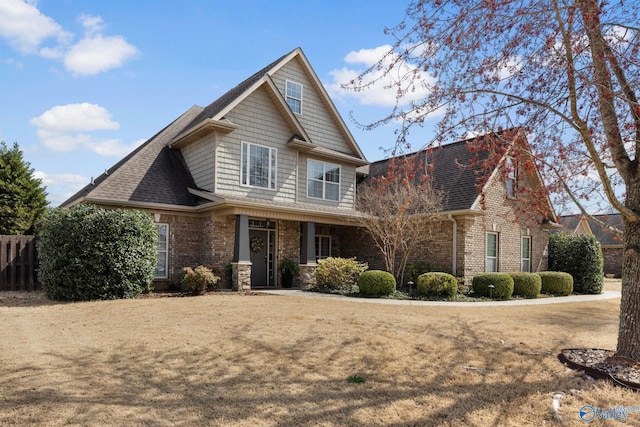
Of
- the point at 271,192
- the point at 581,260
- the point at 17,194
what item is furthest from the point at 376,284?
the point at 17,194

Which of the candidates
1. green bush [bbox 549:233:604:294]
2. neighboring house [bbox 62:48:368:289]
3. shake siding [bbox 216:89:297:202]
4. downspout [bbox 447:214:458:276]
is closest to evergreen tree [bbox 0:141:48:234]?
neighboring house [bbox 62:48:368:289]

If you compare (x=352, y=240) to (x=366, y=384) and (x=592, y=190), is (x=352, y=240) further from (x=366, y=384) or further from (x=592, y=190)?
(x=366, y=384)

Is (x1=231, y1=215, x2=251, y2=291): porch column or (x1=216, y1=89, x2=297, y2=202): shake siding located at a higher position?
(x1=216, y1=89, x2=297, y2=202): shake siding

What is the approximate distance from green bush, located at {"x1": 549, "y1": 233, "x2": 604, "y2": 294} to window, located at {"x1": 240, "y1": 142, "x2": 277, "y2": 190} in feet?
45.7

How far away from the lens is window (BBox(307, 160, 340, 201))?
734 inches

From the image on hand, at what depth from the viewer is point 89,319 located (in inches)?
365

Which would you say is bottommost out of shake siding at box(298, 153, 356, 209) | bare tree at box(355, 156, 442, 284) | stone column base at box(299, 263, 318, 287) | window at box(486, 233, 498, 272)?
stone column base at box(299, 263, 318, 287)

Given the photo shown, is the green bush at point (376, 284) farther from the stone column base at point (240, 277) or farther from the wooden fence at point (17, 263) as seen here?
the wooden fence at point (17, 263)

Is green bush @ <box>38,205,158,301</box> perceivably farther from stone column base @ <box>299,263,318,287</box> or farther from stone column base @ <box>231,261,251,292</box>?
stone column base @ <box>299,263,318,287</box>

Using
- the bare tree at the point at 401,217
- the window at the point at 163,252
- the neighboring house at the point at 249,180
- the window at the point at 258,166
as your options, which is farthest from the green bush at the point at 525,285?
the window at the point at 163,252

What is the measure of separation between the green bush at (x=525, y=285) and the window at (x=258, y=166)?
9877 millimetres

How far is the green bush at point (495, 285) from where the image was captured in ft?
51.1

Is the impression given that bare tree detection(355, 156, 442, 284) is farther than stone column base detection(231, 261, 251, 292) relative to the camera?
Yes

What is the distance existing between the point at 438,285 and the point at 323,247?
726 cm
